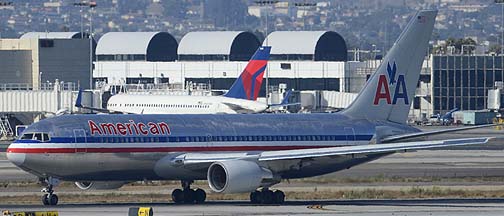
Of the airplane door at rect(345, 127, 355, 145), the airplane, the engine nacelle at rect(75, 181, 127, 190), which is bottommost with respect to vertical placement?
the airplane

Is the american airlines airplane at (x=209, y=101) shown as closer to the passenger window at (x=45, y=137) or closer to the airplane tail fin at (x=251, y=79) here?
the airplane tail fin at (x=251, y=79)

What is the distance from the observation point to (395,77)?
57719 millimetres

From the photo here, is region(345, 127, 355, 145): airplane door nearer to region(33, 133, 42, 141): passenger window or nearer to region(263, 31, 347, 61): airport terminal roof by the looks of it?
region(33, 133, 42, 141): passenger window

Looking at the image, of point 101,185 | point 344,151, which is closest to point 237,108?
point 101,185

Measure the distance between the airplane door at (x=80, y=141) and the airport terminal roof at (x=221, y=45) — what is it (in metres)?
131

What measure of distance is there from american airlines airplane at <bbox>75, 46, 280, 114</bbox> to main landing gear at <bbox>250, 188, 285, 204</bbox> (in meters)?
62.2

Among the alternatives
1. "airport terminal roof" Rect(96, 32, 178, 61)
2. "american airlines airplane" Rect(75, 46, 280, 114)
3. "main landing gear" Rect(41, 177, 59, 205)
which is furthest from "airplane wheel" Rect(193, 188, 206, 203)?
"airport terminal roof" Rect(96, 32, 178, 61)

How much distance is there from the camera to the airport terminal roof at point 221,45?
183250mm

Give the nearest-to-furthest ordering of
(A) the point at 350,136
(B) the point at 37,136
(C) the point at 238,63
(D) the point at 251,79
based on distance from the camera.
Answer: (B) the point at 37,136, (A) the point at 350,136, (D) the point at 251,79, (C) the point at 238,63

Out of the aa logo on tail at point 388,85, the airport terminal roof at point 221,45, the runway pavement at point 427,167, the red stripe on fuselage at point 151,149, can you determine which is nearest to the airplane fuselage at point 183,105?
the runway pavement at point 427,167

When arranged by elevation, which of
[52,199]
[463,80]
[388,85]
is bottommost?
[52,199]

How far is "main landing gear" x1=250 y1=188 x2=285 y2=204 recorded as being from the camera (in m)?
52.2

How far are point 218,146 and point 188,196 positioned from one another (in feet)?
7.38

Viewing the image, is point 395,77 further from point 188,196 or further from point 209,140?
point 188,196
